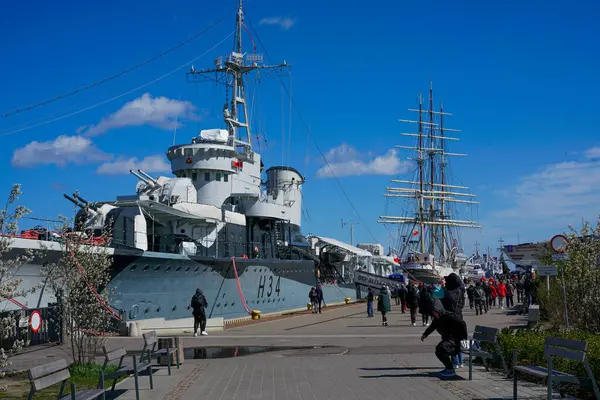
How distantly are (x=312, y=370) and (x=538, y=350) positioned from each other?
3734mm

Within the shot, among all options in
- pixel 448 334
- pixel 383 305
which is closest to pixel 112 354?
pixel 448 334

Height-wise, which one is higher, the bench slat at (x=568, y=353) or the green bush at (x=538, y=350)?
the bench slat at (x=568, y=353)

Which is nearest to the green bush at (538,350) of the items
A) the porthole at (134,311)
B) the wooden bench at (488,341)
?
the wooden bench at (488,341)

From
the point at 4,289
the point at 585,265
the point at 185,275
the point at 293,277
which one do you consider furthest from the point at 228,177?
the point at 4,289

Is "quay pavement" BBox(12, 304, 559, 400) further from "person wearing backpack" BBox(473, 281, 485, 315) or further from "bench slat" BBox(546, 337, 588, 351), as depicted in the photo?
"person wearing backpack" BBox(473, 281, 485, 315)

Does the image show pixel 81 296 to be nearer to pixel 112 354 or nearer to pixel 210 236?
pixel 112 354

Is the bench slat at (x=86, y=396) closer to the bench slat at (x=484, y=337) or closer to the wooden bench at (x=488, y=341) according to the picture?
the wooden bench at (x=488, y=341)

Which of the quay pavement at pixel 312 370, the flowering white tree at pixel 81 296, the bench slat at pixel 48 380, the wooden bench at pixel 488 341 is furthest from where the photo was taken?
the flowering white tree at pixel 81 296

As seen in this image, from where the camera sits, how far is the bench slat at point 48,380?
636 centimetres

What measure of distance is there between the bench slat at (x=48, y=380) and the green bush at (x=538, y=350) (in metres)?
6.21

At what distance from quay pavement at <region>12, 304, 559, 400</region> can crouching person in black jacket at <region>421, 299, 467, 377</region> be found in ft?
0.89

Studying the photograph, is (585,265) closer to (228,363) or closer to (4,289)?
(228,363)

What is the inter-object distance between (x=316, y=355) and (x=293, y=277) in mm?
20464

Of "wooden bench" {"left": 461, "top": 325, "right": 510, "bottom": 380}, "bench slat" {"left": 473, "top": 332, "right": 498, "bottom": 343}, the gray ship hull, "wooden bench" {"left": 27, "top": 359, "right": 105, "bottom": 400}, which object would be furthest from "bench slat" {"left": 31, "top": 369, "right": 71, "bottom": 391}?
the gray ship hull
